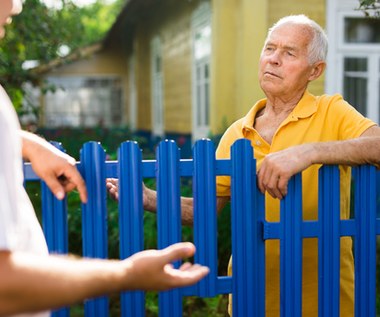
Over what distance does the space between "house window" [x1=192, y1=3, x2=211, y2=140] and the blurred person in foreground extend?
7.51m

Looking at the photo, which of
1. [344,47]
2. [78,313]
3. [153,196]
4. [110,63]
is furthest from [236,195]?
[110,63]

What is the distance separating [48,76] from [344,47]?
51.3ft

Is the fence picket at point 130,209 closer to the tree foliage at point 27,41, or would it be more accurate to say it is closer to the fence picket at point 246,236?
the fence picket at point 246,236

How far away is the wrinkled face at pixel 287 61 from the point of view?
231cm

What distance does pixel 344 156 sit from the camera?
2.06m

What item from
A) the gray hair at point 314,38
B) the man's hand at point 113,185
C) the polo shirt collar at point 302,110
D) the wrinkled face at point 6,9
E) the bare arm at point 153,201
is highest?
the gray hair at point 314,38

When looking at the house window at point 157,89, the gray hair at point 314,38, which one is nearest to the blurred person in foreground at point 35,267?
the gray hair at point 314,38

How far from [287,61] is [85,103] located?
20.1m

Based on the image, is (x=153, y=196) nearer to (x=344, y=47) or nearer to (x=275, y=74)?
(x=275, y=74)

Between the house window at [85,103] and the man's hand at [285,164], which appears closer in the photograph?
the man's hand at [285,164]

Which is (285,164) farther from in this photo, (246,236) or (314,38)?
(314,38)

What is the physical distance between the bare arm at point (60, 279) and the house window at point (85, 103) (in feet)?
65.8

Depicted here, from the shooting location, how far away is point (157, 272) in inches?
43.3

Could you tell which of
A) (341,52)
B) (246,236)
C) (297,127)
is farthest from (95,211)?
(341,52)
